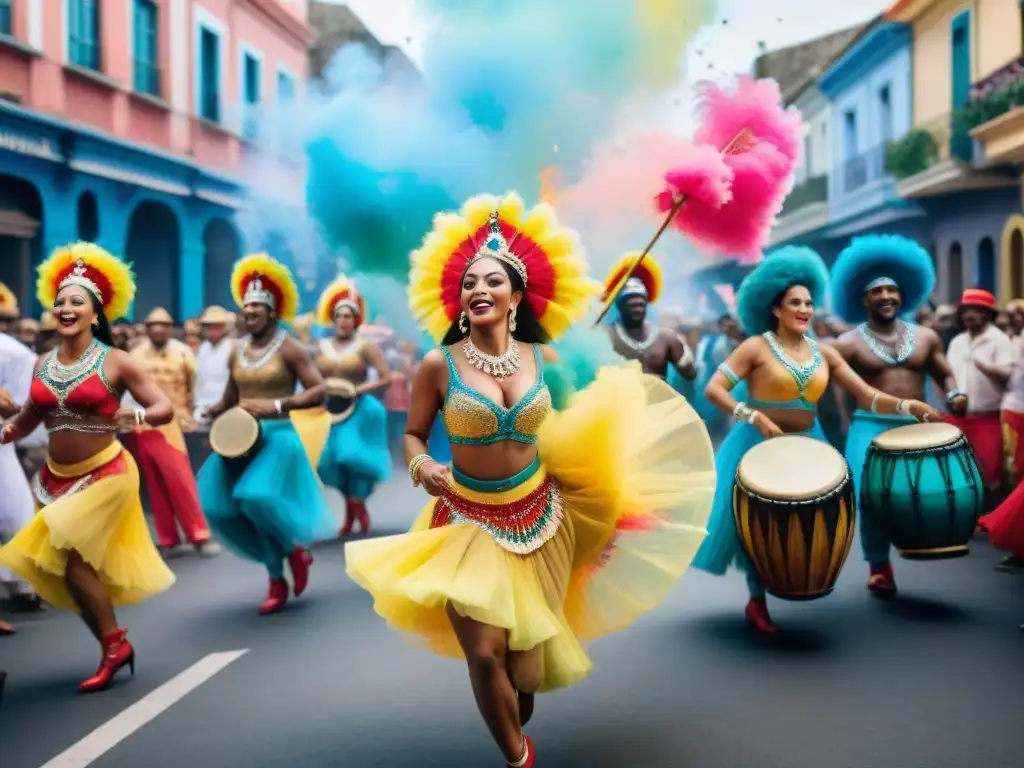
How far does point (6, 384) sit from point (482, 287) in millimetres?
5018

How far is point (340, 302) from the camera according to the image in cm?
1234

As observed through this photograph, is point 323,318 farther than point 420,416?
Yes

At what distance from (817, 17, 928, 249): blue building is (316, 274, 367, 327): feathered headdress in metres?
22.6

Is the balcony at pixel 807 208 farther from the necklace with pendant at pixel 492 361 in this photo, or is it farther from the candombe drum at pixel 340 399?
the necklace with pendant at pixel 492 361

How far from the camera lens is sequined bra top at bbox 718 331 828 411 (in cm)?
757

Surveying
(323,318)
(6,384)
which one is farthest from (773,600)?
(323,318)

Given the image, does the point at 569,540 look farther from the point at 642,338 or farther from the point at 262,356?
the point at 642,338

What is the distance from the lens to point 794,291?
7.66 meters

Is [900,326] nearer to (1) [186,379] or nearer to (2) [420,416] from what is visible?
(2) [420,416]

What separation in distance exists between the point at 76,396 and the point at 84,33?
15440 millimetres

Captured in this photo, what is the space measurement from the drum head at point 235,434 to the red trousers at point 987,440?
5858mm

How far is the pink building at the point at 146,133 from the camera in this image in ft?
60.6

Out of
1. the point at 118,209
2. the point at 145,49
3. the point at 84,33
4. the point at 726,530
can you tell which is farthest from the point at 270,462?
the point at 145,49

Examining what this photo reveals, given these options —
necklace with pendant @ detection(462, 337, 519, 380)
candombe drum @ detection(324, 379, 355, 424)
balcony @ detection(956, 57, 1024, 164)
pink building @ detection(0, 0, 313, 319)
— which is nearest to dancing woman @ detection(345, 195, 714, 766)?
necklace with pendant @ detection(462, 337, 519, 380)
